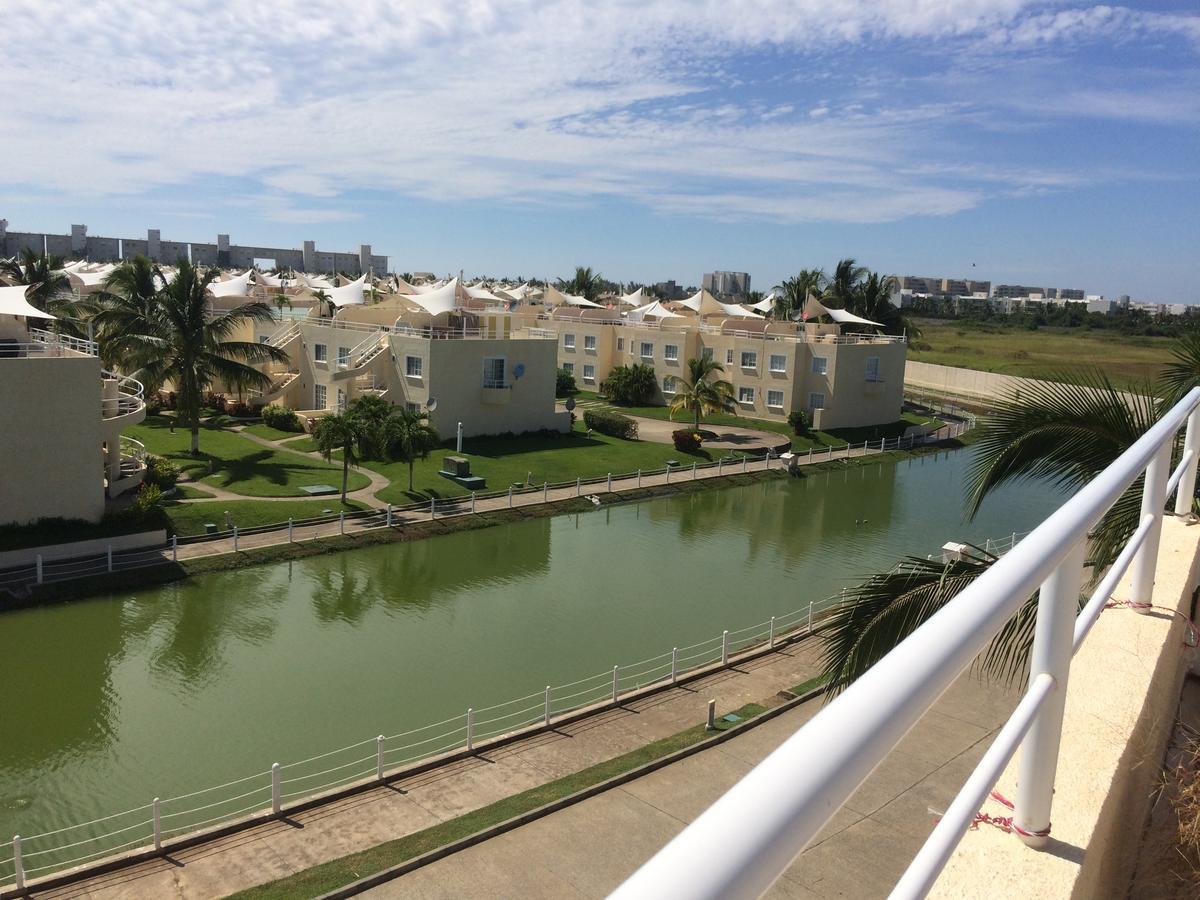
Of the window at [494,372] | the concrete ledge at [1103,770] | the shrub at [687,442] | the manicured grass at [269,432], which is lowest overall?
the manicured grass at [269,432]

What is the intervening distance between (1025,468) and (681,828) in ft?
19.8

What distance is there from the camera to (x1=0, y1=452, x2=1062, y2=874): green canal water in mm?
14469

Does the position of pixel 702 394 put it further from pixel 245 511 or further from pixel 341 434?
pixel 245 511

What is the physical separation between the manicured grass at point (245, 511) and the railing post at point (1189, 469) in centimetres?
2362

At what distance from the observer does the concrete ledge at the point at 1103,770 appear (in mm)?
1993

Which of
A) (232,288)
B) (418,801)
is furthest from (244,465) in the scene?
(232,288)

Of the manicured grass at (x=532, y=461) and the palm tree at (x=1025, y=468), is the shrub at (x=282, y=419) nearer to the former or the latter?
the manicured grass at (x=532, y=461)

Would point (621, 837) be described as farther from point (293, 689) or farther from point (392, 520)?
point (392, 520)

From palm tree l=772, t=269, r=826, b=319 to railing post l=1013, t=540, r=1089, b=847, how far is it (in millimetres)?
62442

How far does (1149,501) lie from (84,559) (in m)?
23.2

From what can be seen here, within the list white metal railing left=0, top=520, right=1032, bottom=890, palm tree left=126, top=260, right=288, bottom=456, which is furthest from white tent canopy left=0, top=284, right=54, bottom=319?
white metal railing left=0, top=520, right=1032, bottom=890

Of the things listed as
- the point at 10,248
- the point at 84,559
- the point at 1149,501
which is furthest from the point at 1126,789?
the point at 10,248

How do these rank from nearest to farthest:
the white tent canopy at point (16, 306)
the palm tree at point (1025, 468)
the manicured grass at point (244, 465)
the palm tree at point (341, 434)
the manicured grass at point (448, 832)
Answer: the palm tree at point (1025, 468) < the manicured grass at point (448, 832) < the white tent canopy at point (16, 306) < the palm tree at point (341, 434) < the manicured grass at point (244, 465)

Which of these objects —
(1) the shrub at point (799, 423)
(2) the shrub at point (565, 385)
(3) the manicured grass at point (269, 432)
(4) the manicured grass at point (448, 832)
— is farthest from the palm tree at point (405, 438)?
(2) the shrub at point (565, 385)
